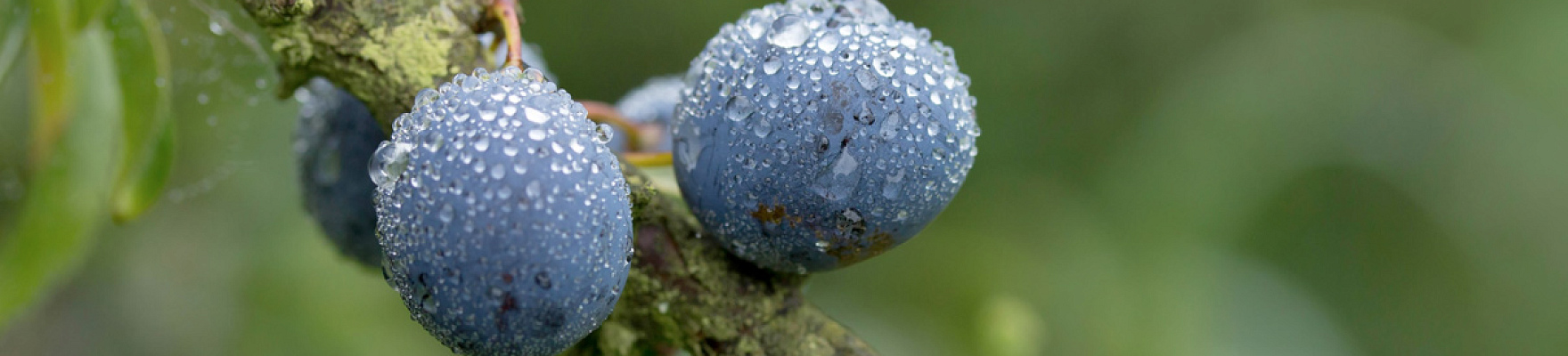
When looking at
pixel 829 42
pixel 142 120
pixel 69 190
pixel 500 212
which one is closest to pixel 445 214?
pixel 500 212

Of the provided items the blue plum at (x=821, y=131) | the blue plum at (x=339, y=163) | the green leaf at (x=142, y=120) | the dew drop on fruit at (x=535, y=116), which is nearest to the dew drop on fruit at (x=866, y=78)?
the blue plum at (x=821, y=131)

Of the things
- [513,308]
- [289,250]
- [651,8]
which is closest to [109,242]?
[289,250]

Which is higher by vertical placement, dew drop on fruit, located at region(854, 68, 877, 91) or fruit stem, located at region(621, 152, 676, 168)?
dew drop on fruit, located at region(854, 68, 877, 91)

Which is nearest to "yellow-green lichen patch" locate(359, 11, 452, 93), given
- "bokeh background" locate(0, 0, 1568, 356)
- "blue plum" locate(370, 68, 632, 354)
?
"blue plum" locate(370, 68, 632, 354)

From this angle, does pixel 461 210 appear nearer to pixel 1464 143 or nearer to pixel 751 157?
pixel 751 157

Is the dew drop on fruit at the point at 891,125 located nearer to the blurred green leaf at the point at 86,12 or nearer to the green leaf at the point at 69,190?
the blurred green leaf at the point at 86,12

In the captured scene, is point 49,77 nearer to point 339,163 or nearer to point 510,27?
point 339,163

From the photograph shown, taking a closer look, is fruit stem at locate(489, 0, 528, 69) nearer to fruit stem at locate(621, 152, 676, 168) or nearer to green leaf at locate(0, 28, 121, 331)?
fruit stem at locate(621, 152, 676, 168)

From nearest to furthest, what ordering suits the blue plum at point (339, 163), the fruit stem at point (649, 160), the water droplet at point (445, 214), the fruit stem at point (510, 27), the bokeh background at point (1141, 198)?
the water droplet at point (445, 214) → the fruit stem at point (510, 27) → the fruit stem at point (649, 160) → the blue plum at point (339, 163) → the bokeh background at point (1141, 198)
